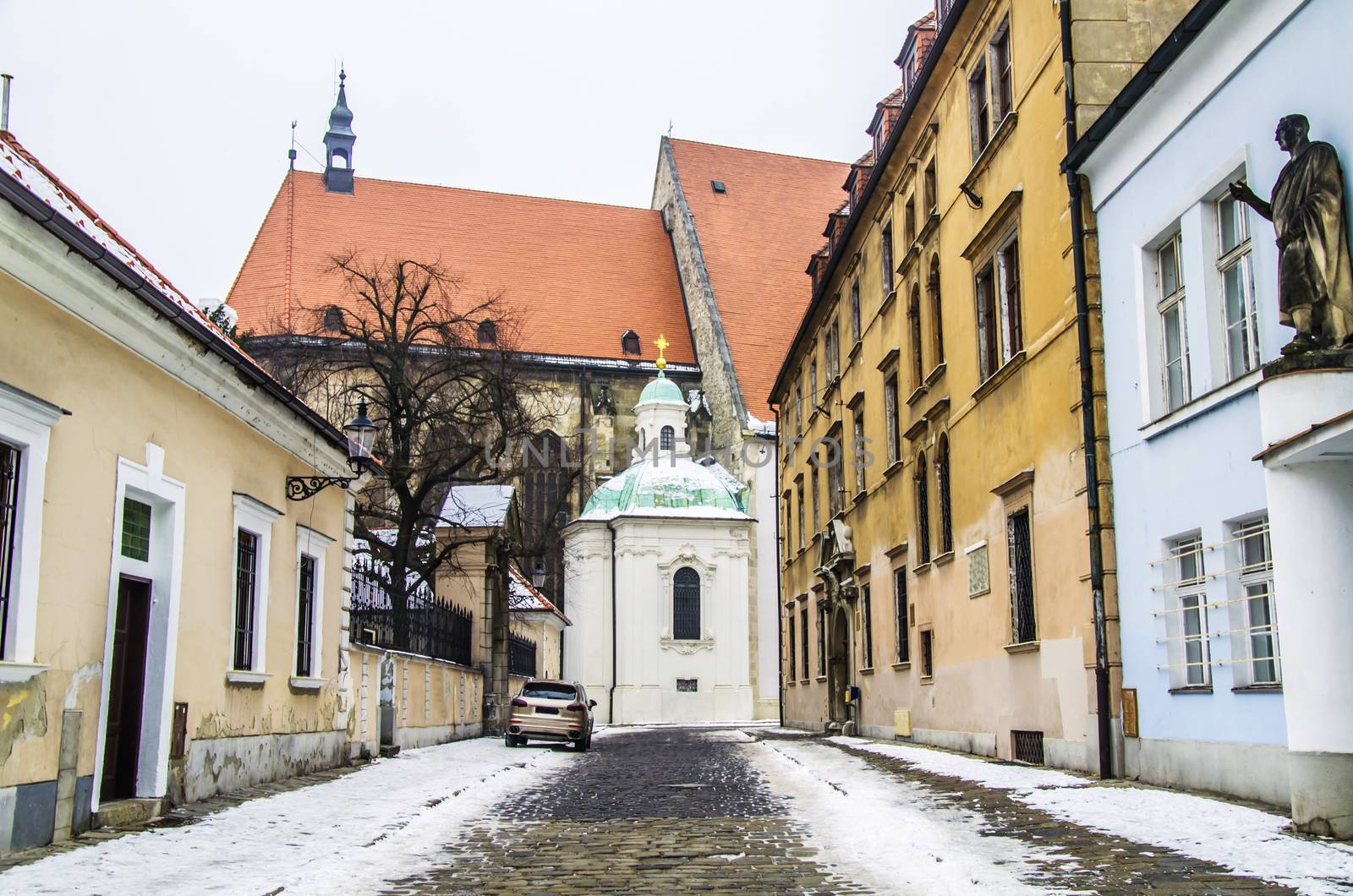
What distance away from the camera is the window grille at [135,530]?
1065 cm

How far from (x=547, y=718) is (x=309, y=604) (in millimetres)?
8520

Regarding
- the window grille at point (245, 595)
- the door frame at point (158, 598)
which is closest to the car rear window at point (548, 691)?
the window grille at point (245, 595)

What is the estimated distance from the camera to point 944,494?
19812 mm

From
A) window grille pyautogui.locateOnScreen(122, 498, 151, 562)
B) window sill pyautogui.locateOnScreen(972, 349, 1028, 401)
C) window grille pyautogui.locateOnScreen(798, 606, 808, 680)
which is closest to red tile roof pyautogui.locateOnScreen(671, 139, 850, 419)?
window grille pyautogui.locateOnScreen(798, 606, 808, 680)

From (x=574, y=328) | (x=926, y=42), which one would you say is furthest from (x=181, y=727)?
(x=574, y=328)

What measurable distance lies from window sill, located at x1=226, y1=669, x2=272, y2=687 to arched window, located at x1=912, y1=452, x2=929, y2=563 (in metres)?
10.6

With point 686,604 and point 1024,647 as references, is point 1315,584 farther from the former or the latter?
point 686,604

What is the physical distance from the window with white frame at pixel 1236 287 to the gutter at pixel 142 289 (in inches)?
315

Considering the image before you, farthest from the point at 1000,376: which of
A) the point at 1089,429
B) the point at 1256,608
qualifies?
the point at 1256,608

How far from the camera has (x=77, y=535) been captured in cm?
927

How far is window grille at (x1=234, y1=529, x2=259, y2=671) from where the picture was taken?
13.3 m

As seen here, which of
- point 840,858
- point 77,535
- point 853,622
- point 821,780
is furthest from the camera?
point 853,622

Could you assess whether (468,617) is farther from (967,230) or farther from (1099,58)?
(1099,58)

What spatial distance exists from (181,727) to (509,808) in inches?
107
